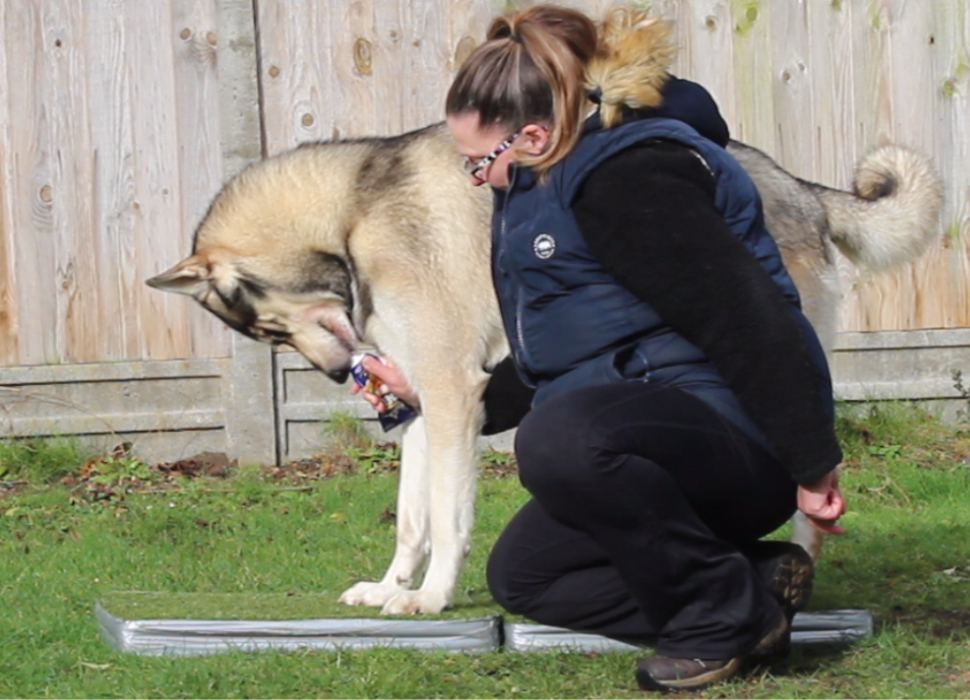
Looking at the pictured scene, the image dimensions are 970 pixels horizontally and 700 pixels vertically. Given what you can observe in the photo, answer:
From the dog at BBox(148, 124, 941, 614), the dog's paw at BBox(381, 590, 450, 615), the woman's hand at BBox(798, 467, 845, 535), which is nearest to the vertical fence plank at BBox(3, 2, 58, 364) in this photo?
the dog at BBox(148, 124, 941, 614)

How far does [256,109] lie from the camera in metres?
5.79

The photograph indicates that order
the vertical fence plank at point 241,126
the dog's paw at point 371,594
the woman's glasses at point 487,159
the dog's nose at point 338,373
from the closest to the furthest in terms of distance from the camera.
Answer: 1. the woman's glasses at point 487,159
2. the dog's paw at point 371,594
3. the dog's nose at point 338,373
4. the vertical fence plank at point 241,126

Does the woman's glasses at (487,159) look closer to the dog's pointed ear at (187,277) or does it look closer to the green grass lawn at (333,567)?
the green grass lawn at (333,567)

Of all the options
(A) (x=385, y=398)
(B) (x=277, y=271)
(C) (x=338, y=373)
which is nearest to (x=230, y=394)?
(C) (x=338, y=373)

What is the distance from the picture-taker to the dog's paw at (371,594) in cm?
366

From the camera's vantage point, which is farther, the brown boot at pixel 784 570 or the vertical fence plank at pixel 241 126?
the vertical fence plank at pixel 241 126

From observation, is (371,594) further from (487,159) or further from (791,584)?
(487,159)

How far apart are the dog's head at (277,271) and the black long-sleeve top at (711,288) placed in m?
1.53

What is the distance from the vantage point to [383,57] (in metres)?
5.83

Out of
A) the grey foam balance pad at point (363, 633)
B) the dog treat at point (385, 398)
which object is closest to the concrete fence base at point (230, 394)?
the dog treat at point (385, 398)

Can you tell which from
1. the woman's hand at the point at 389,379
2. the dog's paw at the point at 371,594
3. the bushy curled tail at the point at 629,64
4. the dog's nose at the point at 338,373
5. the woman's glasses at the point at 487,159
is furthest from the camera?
the dog's nose at the point at 338,373

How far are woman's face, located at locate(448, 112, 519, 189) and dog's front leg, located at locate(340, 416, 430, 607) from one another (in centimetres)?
117

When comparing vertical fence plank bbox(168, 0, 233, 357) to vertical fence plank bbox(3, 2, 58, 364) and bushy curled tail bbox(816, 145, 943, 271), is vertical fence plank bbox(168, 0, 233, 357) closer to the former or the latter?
vertical fence plank bbox(3, 2, 58, 364)

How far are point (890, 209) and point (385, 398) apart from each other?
→ 159 cm
